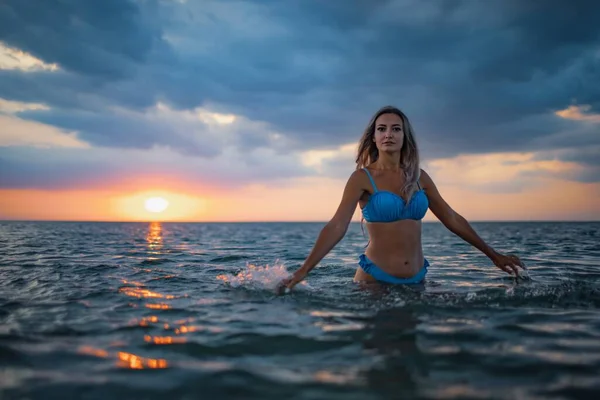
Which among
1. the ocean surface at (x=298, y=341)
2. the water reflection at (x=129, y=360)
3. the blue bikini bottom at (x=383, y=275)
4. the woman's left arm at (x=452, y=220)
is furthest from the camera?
the woman's left arm at (x=452, y=220)

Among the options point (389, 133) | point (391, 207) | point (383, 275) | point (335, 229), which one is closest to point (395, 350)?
point (335, 229)

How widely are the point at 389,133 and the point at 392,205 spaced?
3.21 feet

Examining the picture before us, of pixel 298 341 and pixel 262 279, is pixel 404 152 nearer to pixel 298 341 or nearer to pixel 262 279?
pixel 262 279

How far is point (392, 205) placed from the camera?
215 inches

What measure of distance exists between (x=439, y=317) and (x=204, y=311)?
2.49 metres

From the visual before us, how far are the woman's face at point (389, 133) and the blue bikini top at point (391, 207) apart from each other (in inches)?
17.4

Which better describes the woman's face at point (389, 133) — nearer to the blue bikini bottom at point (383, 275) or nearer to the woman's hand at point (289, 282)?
the blue bikini bottom at point (383, 275)

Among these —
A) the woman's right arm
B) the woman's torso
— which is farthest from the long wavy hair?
the woman's right arm

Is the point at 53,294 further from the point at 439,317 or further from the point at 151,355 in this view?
the point at 439,317

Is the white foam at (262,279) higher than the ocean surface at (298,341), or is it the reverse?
the white foam at (262,279)

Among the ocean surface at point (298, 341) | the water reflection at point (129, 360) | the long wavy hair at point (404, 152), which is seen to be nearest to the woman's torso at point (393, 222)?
the long wavy hair at point (404, 152)

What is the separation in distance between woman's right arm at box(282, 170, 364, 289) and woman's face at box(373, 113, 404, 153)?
20.2 inches

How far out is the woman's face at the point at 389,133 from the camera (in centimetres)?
572

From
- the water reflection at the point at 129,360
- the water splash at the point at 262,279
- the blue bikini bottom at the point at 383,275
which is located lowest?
the water reflection at the point at 129,360
